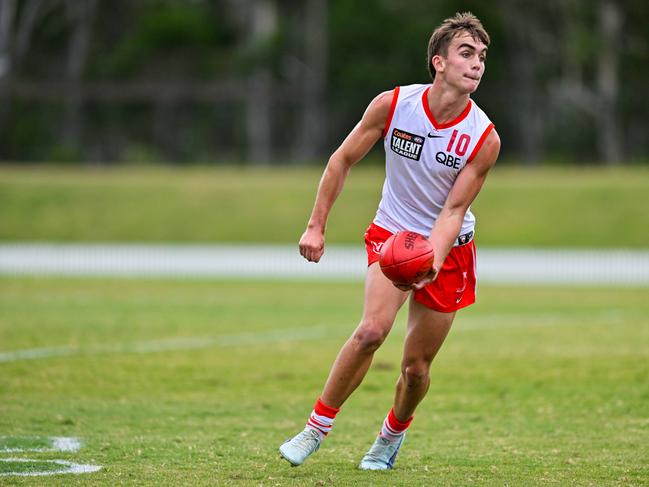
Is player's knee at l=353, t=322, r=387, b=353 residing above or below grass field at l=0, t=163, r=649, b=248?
above

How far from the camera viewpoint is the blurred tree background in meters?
44.1

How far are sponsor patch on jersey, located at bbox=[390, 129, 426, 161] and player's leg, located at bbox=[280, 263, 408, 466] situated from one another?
2.29 feet

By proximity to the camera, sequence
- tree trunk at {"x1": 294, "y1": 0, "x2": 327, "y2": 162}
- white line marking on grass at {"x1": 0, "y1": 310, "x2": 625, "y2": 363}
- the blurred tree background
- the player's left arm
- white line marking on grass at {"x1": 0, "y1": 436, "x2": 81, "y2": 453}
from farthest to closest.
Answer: the blurred tree background, tree trunk at {"x1": 294, "y1": 0, "x2": 327, "y2": 162}, white line marking on grass at {"x1": 0, "y1": 310, "x2": 625, "y2": 363}, white line marking on grass at {"x1": 0, "y1": 436, "x2": 81, "y2": 453}, the player's left arm

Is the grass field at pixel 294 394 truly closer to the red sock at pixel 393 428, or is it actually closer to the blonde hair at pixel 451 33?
the red sock at pixel 393 428

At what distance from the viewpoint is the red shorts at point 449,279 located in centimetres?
696

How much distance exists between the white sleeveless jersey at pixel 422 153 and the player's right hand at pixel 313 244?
457mm

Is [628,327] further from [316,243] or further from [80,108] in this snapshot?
[80,108]

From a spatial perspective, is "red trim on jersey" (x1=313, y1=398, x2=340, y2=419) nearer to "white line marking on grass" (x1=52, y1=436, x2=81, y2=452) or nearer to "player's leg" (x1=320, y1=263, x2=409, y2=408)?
"player's leg" (x1=320, y1=263, x2=409, y2=408)

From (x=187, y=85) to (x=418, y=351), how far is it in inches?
1573

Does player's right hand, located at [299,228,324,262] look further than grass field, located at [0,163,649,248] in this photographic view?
No

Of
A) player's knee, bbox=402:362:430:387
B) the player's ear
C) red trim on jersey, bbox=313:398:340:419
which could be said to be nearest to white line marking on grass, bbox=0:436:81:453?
red trim on jersey, bbox=313:398:340:419

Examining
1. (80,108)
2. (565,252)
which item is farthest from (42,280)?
(80,108)

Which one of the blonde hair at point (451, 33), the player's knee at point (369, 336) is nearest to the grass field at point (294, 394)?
the player's knee at point (369, 336)

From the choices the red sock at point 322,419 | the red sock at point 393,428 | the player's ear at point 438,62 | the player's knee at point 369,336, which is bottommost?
the red sock at point 393,428
